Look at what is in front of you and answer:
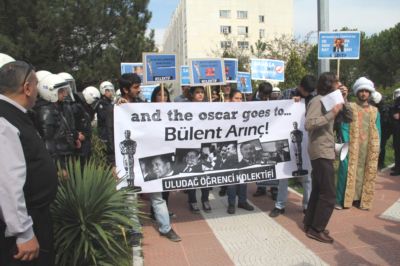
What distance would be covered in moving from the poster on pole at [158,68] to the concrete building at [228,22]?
63.6 m

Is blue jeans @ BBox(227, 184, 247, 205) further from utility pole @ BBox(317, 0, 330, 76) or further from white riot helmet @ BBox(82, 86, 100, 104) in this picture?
white riot helmet @ BBox(82, 86, 100, 104)

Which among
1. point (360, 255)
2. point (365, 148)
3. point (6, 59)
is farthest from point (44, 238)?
point (365, 148)

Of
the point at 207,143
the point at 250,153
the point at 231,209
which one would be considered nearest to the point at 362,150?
the point at 250,153

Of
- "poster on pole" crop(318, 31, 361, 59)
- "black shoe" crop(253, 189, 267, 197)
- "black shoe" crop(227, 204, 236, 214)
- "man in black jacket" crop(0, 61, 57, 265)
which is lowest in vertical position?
"black shoe" crop(253, 189, 267, 197)

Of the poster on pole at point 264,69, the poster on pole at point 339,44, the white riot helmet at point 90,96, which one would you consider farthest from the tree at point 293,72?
the poster on pole at point 339,44

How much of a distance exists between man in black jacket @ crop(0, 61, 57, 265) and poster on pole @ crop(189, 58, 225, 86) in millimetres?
A: 3685

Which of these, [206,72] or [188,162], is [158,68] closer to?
[206,72]

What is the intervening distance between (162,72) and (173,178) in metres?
1.52

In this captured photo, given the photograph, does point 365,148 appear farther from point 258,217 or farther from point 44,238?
point 44,238

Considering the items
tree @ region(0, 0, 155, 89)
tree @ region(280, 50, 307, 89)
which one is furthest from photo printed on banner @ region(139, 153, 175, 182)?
tree @ region(280, 50, 307, 89)

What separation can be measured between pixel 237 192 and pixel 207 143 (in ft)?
4.34

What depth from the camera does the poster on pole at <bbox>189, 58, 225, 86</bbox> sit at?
247 inches

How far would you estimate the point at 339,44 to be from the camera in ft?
23.1

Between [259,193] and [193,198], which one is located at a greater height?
[193,198]
